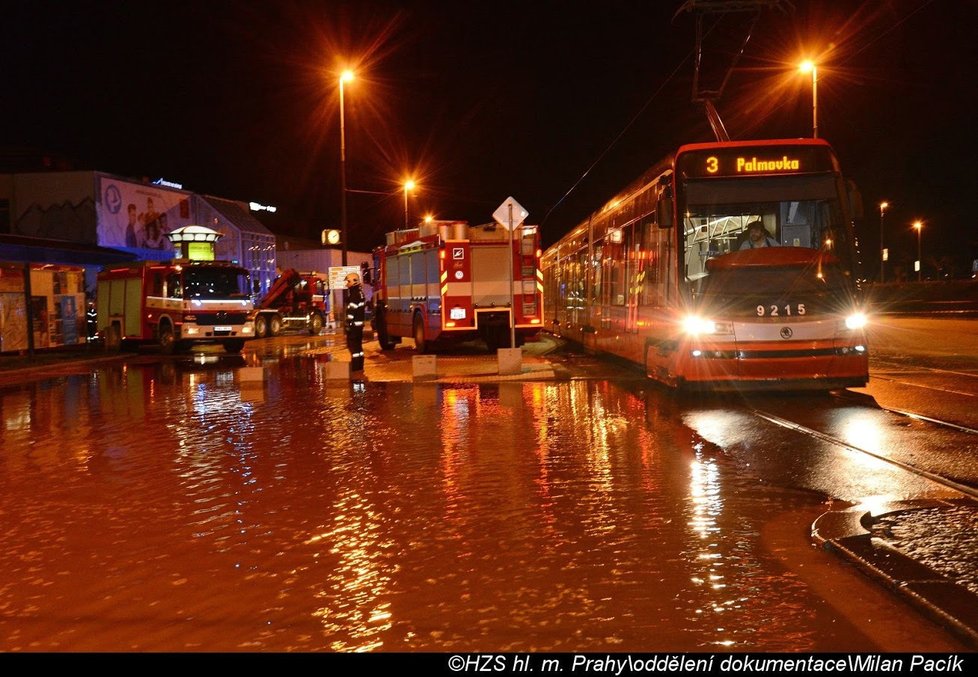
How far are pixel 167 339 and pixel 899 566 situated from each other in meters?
28.4

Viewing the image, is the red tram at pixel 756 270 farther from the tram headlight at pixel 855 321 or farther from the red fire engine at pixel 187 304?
the red fire engine at pixel 187 304

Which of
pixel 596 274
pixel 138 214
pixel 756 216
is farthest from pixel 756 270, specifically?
pixel 138 214

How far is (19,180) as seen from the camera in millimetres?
47719

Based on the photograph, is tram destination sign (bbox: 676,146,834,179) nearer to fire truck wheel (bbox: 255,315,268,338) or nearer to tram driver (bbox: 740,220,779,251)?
tram driver (bbox: 740,220,779,251)

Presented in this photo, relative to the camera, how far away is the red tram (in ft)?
41.8

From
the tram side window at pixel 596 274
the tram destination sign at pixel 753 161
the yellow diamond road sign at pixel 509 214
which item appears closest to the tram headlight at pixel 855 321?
the tram destination sign at pixel 753 161

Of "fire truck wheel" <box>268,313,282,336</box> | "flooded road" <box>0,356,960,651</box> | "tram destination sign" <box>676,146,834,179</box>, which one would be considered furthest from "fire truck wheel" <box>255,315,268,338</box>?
"tram destination sign" <box>676,146,834,179</box>

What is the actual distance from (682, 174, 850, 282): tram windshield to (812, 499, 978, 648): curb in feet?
23.1

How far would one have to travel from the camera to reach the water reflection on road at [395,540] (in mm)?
4566

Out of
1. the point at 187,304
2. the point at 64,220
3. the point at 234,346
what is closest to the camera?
the point at 187,304

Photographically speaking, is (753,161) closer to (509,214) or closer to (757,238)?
(757,238)

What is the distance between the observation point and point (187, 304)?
Result: 2997 centimetres

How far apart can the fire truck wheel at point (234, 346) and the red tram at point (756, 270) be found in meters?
19.7
